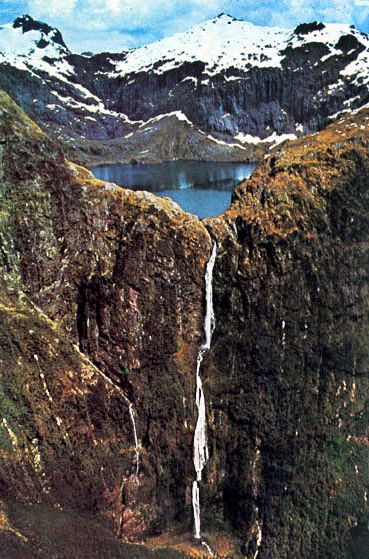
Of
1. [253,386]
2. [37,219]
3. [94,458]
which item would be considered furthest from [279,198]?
[94,458]

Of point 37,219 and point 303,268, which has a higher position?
point 37,219

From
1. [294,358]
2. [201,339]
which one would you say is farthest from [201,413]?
[294,358]

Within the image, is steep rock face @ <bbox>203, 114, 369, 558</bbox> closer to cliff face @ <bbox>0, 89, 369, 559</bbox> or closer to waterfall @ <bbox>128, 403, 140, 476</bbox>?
cliff face @ <bbox>0, 89, 369, 559</bbox>

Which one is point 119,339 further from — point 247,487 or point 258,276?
point 247,487

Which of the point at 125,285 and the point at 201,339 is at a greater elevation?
the point at 125,285

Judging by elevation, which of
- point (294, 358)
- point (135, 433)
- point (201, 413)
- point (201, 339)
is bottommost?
point (135, 433)

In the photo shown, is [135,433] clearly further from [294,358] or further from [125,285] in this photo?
[294,358]

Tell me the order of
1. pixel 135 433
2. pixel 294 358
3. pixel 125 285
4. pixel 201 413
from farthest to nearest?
1. pixel 201 413
2. pixel 294 358
3. pixel 135 433
4. pixel 125 285
